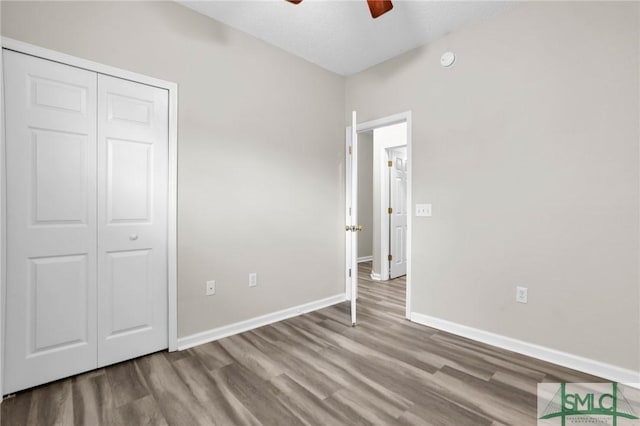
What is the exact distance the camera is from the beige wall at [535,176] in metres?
1.92

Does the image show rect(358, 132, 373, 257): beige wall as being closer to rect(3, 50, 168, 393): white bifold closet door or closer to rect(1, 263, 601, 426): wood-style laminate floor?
rect(1, 263, 601, 426): wood-style laminate floor

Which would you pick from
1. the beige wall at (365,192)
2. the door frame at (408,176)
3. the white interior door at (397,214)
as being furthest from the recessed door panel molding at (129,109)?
the beige wall at (365,192)

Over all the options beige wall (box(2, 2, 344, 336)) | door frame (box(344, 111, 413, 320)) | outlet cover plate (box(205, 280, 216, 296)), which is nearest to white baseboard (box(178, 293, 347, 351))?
beige wall (box(2, 2, 344, 336))

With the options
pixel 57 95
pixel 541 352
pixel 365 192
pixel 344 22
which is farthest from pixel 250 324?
pixel 365 192

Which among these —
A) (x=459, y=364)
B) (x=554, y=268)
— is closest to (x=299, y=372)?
(x=459, y=364)

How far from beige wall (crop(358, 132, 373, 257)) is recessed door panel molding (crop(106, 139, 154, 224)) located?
14.3ft

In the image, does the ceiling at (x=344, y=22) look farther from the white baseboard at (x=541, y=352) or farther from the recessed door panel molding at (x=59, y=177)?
the white baseboard at (x=541, y=352)

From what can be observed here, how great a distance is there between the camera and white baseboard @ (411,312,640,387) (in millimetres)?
1893

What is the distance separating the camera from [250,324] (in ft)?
8.91

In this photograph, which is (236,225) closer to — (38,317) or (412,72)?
(38,317)

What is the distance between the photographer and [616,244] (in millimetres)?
1928

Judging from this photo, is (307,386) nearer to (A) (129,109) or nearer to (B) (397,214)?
(A) (129,109)

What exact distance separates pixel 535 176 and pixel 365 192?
410 centimetres

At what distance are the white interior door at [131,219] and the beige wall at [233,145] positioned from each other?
0.14 m
